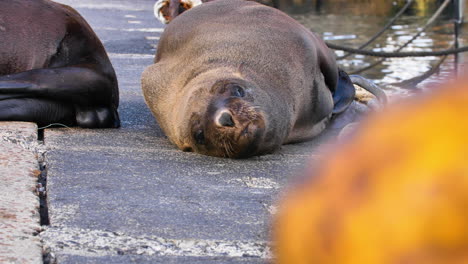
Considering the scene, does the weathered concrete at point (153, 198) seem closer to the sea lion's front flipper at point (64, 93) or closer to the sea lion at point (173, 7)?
the sea lion's front flipper at point (64, 93)

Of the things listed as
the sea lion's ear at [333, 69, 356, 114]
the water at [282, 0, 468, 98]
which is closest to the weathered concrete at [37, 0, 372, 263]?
the sea lion's ear at [333, 69, 356, 114]

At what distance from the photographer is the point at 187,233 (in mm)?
2369

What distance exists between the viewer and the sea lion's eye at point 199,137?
150 inches

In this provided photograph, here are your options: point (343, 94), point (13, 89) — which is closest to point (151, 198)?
point (13, 89)

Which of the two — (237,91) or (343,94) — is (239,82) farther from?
(343,94)

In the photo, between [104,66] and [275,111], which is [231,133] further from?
[104,66]

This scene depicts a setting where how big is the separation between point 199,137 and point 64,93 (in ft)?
3.02

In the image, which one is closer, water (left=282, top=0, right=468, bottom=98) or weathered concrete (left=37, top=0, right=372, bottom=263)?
weathered concrete (left=37, top=0, right=372, bottom=263)

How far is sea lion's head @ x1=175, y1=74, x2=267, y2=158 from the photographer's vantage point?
12.1ft

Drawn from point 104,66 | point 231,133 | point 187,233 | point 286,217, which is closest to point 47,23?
point 104,66

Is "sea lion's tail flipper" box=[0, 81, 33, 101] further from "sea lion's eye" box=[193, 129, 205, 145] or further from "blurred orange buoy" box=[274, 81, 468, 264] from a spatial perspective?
"blurred orange buoy" box=[274, 81, 468, 264]

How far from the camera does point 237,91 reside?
3828 millimetres

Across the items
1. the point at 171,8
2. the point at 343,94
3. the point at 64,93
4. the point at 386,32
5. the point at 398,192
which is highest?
the point at 398,192

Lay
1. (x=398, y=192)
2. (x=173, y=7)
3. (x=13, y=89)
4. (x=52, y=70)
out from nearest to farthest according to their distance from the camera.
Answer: (x=398, y=192) < (x=13, y=89) < (x=52, y=70) < (x=173, y=7)
